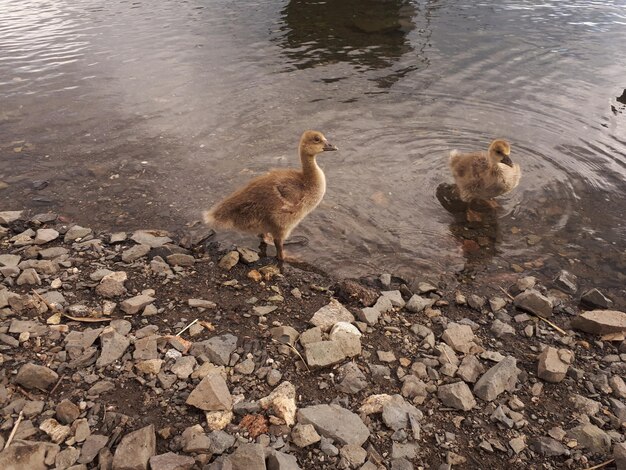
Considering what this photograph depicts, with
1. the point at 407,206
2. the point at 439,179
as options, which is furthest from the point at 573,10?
the point at 407,206

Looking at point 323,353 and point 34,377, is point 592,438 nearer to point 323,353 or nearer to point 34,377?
point 323,353

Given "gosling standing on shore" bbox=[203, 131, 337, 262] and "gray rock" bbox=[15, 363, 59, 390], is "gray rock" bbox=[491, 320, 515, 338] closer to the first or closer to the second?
"gosling standing on shore" bbox=[203, 131, 337, 262]

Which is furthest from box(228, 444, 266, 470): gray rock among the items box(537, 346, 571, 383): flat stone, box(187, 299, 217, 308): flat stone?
box(537, 346, 571, 383): flat stone

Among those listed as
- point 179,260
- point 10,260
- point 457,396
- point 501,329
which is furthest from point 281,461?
point 10,260

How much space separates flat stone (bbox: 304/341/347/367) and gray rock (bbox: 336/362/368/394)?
106mm

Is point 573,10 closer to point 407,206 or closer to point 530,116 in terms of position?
point 530,116

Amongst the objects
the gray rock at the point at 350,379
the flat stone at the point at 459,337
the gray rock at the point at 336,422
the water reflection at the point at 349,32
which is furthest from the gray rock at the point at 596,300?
the water reflection at the point at 349,32

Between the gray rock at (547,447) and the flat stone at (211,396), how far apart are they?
2.42 meters

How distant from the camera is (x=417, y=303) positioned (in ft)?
17.7

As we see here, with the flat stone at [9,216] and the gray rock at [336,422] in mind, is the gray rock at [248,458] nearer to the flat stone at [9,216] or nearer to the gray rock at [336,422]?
the gray rock at [336,422]

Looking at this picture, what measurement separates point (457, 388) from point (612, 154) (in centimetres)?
683

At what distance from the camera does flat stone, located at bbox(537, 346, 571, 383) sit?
4324mm

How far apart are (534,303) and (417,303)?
1351 millimetres

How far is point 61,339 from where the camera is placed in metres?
4.31
